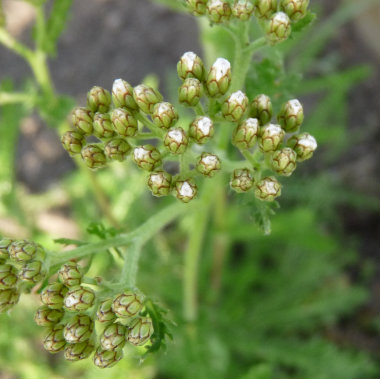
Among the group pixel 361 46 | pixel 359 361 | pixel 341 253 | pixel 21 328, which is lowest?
pixel 21 328

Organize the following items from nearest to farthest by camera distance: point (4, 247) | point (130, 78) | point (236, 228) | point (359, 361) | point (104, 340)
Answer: point (104, 340), point (4, 247), point (236, 228), point (359, 361), point (130, 78)

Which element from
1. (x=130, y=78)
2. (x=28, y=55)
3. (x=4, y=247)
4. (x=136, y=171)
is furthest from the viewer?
(x=130, y=78)

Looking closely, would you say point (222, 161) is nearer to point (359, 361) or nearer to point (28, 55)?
point (28, 55)

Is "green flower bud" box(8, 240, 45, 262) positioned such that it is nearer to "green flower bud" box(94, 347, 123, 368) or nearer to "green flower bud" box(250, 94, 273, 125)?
"green flower bud" box(94, 347, 123, 368)

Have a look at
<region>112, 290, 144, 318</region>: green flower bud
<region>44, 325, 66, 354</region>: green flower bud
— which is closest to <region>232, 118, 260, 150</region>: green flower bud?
<region>112, 290, 144, 318</region>: green flower bud

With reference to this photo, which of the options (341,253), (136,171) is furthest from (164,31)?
(341,253)

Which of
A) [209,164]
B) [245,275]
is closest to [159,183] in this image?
[209,164]
